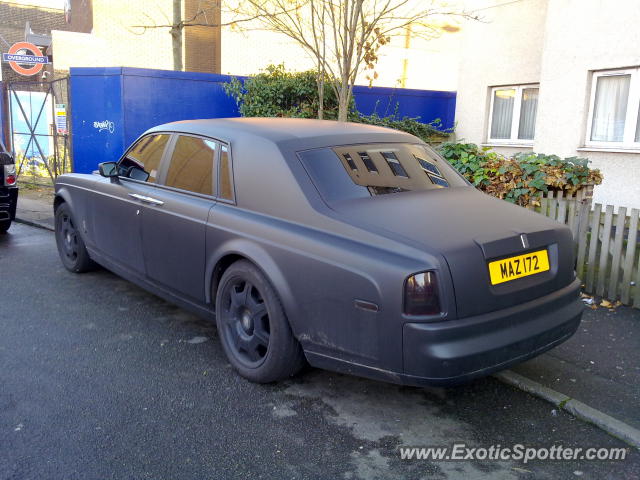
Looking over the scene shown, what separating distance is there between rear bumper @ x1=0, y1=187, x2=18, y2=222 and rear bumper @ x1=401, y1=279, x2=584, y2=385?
275 inches

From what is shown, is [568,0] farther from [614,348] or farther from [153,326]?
[153,326]

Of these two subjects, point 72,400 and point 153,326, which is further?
point 153,326

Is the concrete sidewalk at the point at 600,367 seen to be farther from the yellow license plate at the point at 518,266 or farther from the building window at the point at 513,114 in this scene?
the building window at the point at 513,114

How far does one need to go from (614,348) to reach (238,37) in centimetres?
1907

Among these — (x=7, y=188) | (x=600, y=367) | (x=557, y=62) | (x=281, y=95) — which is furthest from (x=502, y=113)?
(x=7, y=188)

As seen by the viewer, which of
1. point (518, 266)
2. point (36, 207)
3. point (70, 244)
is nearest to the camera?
point (518, 266)

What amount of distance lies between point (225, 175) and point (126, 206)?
134cm

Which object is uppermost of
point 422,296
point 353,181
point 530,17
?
point 530,17

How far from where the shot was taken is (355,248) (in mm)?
3039

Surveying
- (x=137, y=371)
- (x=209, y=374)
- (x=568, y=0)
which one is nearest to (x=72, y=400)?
(x=137, y=371)

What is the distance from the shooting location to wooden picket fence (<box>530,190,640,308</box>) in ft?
16.8

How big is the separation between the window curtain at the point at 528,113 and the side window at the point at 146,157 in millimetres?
8754

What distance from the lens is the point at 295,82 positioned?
425 inches

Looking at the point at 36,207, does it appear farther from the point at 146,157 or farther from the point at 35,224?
the point at 146,157
